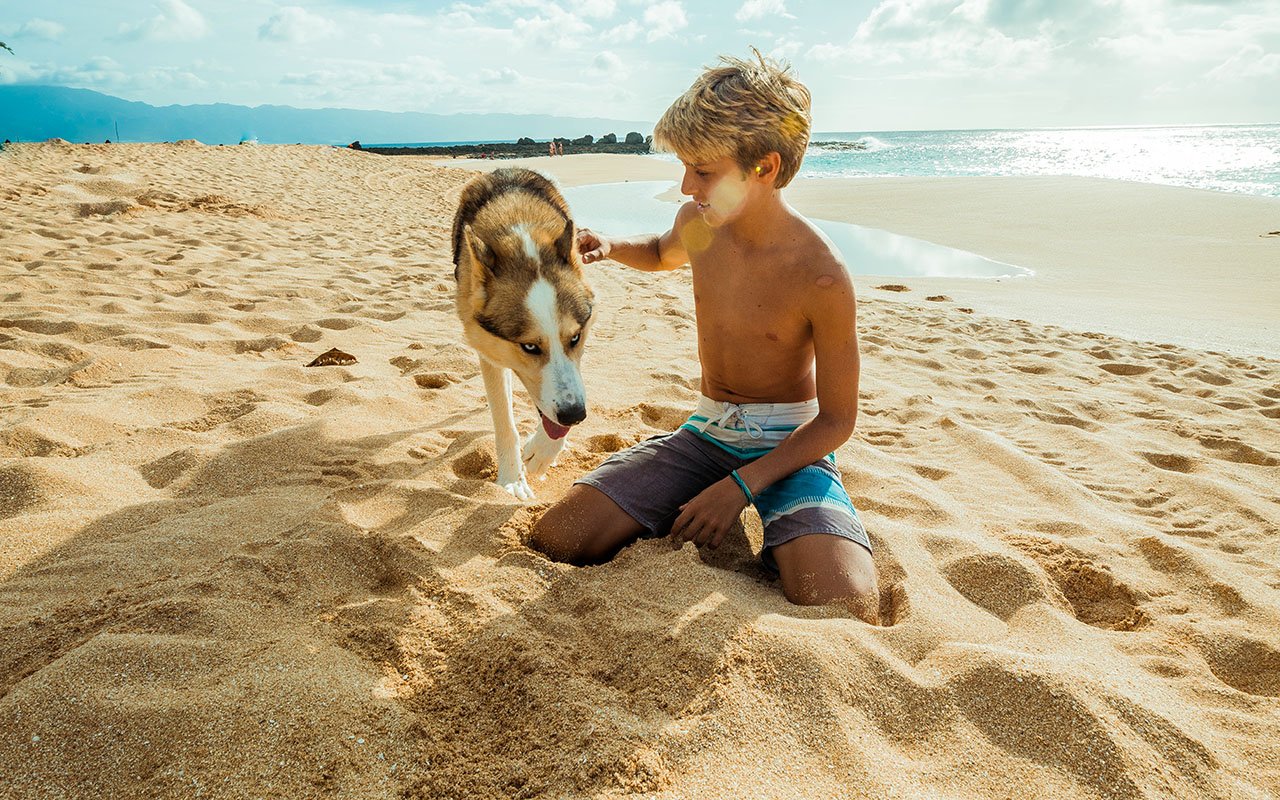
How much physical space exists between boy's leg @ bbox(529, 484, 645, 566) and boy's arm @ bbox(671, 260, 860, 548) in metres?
0.22

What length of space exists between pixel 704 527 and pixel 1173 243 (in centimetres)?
1244

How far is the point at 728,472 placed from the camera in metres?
3.01

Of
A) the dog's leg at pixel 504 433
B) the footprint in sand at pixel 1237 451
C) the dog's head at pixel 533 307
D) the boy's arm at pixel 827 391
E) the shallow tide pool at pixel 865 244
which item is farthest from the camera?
the shallow tide pool at pixel 865 244

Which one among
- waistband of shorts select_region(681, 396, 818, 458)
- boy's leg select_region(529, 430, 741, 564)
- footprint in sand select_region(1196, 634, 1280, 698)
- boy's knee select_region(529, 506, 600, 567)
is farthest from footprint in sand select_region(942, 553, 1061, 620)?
boy's knee select_region(529, 506, 600, 567)

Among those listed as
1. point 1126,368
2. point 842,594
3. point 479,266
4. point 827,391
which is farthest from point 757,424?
point 1126,368

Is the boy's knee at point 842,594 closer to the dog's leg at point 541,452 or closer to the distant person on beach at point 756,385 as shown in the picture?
the distant person on beach at point 756,385

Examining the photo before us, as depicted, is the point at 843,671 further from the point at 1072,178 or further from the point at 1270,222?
the point at 1072,178

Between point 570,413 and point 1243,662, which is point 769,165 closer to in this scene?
point 570,413

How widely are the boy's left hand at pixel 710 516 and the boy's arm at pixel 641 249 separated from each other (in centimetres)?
135

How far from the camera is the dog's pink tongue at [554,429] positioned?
3.12 metres

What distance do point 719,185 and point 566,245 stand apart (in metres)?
0.95

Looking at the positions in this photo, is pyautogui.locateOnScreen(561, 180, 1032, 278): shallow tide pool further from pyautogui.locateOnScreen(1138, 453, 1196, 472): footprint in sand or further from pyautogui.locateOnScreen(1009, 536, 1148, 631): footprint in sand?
pyautogui.locateOnScreen(1009, 536, 1148, 631): footprint in sand

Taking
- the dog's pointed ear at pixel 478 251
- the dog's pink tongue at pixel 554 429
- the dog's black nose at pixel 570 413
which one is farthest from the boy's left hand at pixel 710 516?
the dog's pointed ear at pixel 478 251

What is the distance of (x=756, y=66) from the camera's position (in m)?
2.74
